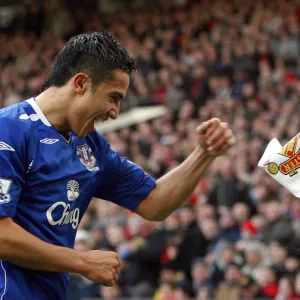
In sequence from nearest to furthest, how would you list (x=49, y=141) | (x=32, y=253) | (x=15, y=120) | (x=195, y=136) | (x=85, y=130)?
(x=32, y=253) < (x=15, y=120) < (x=49, y=141) < (x=85, y=130) < (x=195, y=136)

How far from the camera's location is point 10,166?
377 cm

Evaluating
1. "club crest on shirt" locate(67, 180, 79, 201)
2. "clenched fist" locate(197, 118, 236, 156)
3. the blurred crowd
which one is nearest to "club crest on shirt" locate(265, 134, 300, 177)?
"clenched fist" locate(197, 118, 236, 156)

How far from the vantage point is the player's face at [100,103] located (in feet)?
13.2

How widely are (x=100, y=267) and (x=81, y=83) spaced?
2.76 ft

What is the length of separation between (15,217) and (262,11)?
448 inches

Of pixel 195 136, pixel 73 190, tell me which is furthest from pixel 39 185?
pixel 195 136

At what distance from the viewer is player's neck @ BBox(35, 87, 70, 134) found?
13.3ft

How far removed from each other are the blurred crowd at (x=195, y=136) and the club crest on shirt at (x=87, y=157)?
177 inches

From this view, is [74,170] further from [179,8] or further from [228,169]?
[179,8]

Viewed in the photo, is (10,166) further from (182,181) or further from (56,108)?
(182,181)

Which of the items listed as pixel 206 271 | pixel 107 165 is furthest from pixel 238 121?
pixel 107 165

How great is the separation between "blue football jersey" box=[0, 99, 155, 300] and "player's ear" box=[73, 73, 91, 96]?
8.1 inches

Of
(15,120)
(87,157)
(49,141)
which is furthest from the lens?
(87,157)

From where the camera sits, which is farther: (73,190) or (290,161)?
(290,161)
